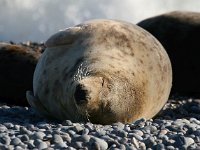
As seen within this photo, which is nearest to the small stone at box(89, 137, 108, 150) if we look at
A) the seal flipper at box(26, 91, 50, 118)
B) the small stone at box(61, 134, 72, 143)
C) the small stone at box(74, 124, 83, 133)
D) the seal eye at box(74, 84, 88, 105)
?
the small stone at box(61, 134, 72, 143)

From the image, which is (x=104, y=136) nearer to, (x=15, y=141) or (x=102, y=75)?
(x=15, y=141)

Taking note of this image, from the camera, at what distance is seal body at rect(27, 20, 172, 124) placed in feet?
18.4

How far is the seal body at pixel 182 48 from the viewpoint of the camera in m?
9.98

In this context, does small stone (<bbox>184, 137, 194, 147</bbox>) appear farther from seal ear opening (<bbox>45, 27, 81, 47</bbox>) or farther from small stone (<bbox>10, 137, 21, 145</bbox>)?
seal ear opening (<bbox>45, 27, 81, 47</bbox>)

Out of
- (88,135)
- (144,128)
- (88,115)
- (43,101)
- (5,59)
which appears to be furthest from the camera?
(5,59)

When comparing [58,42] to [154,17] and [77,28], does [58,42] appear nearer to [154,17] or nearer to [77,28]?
[77,28]

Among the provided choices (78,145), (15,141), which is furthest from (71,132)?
(15,141)

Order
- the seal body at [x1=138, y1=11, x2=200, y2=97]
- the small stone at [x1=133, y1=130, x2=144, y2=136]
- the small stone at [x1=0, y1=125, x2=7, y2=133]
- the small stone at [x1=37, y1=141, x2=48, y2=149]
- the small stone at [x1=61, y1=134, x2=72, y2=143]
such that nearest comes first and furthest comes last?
the small stone at [x1=37, y1=141, x2=48, y2=149] → the small stone at [x1=61, y1=134, x2=72, y2=143] → the small stone at [x1=133, y1=130, x2=144, y2=136] → the small stone at [x1=0, y1=125, x2=7, y2=133] → the seal body at [x1=138, y1=11, x2=200, y2=97]

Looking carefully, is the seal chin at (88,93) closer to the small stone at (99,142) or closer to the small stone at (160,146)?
the small stone at (99,142)

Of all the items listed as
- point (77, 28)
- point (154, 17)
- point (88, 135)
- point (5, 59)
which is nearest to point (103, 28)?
point (77, 28)

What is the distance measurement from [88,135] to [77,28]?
2.19 metres

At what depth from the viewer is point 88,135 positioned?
4.83 meters

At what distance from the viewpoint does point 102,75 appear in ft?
18.6

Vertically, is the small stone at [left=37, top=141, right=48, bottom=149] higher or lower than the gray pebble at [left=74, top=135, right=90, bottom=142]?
lower
